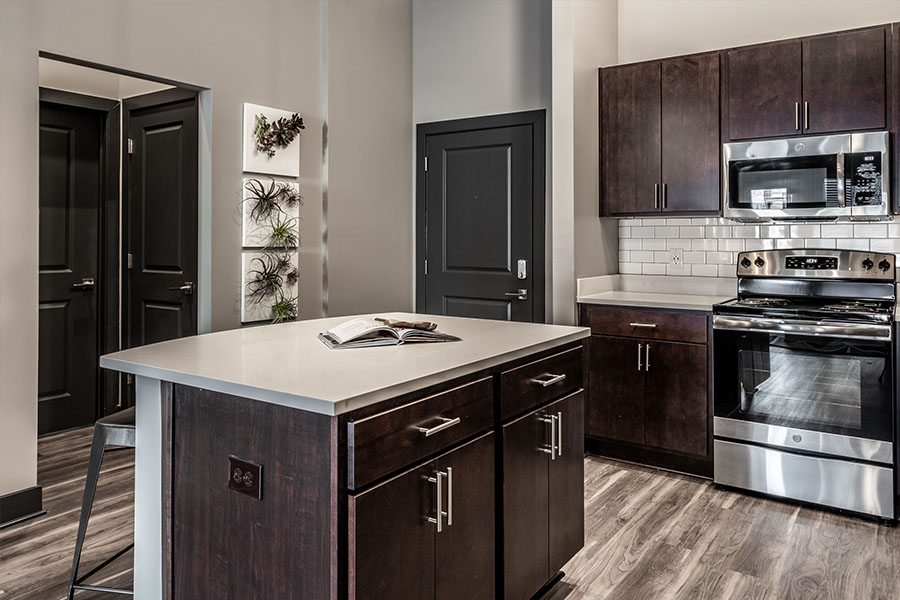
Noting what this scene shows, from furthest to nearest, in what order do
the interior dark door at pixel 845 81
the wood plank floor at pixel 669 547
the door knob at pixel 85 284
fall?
the door knob at pixel 85 284
the interior dark door at pixel 845 81
the wood plank floor at pixel 669 547

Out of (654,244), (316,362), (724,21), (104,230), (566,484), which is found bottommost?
(566,484)

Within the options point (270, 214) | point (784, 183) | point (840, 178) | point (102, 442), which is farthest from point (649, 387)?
point (102, 442)

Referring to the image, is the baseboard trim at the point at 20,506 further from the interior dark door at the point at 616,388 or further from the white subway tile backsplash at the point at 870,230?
the white subway tile backsplash at the point at 870,230

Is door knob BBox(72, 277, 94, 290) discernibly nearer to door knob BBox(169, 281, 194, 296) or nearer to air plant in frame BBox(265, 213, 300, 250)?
door knob BBox(169, 281, 194, 296)

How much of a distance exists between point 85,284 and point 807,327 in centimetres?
437

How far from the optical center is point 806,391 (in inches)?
123

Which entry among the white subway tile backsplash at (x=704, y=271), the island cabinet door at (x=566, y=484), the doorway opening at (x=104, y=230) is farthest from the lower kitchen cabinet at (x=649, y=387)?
the doorway opening at (x=104, y=230)

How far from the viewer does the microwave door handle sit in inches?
129

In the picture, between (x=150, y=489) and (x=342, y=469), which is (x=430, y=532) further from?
(x=150, y=489)

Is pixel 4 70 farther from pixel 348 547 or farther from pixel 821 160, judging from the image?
pixel 821 160

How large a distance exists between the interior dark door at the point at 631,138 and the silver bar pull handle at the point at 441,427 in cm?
270

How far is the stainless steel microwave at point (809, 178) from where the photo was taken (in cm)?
322

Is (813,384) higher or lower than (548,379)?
lower

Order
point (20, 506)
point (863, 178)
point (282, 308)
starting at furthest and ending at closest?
point (282, 308), point (863, 178), point (20, 506)
